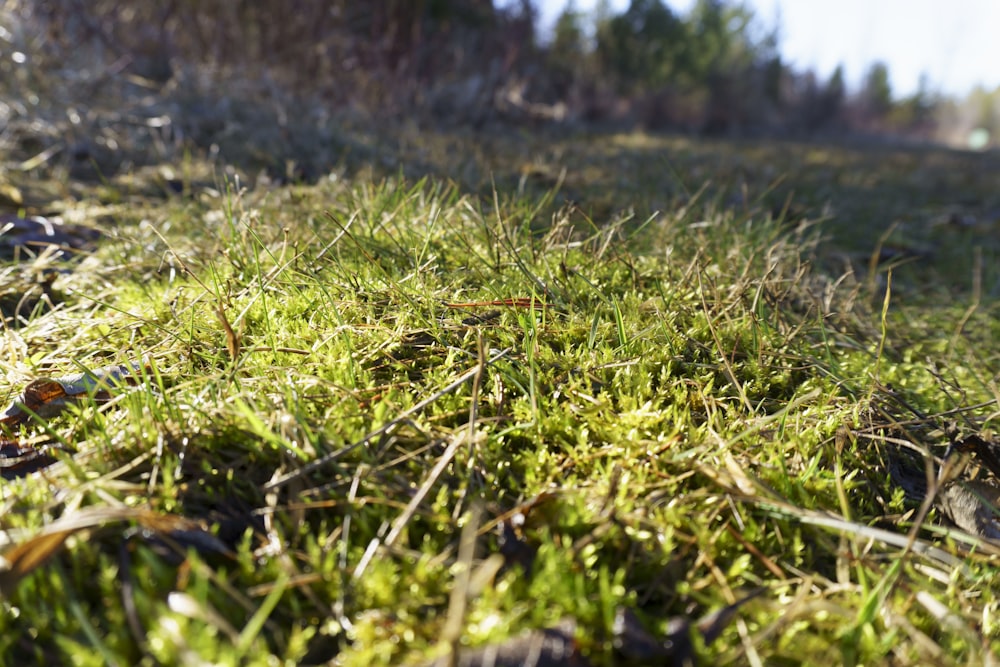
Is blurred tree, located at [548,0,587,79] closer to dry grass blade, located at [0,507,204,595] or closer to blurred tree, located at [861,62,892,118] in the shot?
dry grass blade, located at [0,507,204,595]

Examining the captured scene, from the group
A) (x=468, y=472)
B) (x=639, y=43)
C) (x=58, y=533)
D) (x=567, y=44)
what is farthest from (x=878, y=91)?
(x=58, y=533)

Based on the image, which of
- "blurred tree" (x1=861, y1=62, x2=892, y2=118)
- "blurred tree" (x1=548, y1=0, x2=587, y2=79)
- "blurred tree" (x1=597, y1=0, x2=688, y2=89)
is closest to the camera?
"blurred tree" (x1=548, y1=0, x2=587, y2=79)

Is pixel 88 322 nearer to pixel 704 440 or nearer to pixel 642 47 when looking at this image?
pixel 704 440

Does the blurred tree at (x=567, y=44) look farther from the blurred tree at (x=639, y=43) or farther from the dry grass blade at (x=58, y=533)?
the dry grass blade at (x=58, y=533)

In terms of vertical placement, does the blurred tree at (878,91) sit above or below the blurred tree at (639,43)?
above

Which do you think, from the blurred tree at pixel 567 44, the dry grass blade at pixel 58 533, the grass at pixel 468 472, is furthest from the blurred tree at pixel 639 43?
the dry grass blade at pixel 58 533

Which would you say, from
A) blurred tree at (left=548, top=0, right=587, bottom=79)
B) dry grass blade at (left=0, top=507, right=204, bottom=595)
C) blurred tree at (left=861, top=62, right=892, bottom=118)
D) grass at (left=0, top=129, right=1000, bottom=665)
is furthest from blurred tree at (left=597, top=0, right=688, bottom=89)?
blurred tree at (left=861, top=62, right=892, bottom=118)

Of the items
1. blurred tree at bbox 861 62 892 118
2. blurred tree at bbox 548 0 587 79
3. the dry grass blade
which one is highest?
blurred tree at bbox 861 62 892 118

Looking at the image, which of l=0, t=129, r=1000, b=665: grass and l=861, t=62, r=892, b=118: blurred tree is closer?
l=0, t=129, r=1000, b=665: grass

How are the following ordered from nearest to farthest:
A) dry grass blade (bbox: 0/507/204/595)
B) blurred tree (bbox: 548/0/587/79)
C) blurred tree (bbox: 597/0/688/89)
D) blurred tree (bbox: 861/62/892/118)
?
dry grass blade (bbox: 0/507/204/595), blurred tree (bbox: 548/0/587/79), blurred tree (bbox: 597/0/688/89), blurred tree (bbox: 861/62/892/118)
